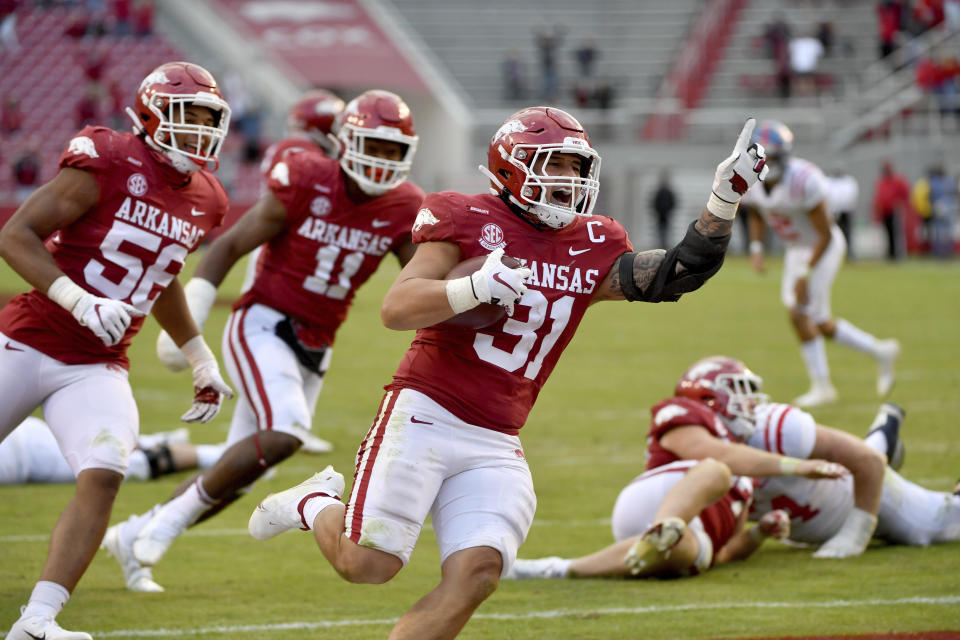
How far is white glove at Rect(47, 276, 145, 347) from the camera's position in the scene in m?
4.20

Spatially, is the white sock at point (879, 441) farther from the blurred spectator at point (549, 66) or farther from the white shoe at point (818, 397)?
the blurred spectator at point (549, 66)

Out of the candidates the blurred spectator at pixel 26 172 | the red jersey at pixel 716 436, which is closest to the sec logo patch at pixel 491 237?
the red jersey at pixel 716 436

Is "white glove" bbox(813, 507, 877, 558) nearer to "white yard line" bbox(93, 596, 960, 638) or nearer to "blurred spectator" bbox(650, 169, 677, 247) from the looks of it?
"white yard line" bbox(93, 596, 960, 638)

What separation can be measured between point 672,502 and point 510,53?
80.1 feet

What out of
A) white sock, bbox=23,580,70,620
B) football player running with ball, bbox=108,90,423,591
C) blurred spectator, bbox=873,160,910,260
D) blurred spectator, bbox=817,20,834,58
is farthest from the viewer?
blurred spectator, bbox=817,20,834,58

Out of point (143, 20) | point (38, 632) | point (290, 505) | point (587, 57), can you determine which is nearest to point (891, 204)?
point (587, 57)

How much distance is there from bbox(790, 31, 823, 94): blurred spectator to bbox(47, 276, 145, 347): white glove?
23.4 meters

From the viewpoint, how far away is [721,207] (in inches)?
141

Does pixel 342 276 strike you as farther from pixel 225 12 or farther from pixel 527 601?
pixel 225 12

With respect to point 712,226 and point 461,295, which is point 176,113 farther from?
point 712,226

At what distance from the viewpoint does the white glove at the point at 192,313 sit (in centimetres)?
532

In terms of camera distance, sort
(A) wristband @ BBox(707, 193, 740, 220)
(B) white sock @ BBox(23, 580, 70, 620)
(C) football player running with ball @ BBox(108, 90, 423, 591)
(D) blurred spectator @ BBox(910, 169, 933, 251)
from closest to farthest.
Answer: (A) wristband @ BBox(707, 193, 740, 220) → (B) white sock @ BBox(23, 580, 70, 620) → (C) football player running with ball @ BBox(108, 90, 423, 591) → (D) blurred spectator @ BBox(910, 169, 933, 251)

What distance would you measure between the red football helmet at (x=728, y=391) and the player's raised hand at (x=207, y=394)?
1935 millimetres

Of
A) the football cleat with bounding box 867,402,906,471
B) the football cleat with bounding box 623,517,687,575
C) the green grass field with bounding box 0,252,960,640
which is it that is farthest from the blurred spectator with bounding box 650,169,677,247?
the football cleat with bounding box 623,517,687,575
